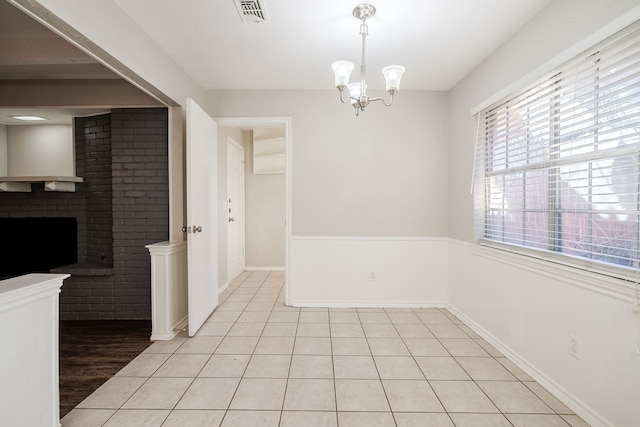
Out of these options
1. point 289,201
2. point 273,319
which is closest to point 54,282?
point 273,319

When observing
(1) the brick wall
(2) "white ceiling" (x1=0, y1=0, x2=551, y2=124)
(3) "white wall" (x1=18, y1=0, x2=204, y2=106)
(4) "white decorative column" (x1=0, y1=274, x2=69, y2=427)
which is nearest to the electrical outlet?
(2) "white ceiling" (x1=0, y1=0, x2=551, y2=124)

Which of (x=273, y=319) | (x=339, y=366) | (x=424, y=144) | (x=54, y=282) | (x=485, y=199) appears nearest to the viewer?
(x=54, y=282)

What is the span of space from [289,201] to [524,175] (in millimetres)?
2255

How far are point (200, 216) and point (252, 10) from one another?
1.76m

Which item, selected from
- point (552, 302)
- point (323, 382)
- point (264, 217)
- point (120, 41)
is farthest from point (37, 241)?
point (552, 302)

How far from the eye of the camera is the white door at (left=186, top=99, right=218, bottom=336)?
9.13 ft

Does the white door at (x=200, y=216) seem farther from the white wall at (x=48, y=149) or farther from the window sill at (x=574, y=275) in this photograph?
the window sill at (x=574, y=275)

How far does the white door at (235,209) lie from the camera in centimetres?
477

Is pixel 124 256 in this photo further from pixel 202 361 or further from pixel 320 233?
pixel 320 233

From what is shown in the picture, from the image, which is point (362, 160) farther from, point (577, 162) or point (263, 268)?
point (263, 268)

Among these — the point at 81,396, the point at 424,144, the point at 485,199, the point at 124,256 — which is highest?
the point at 424,144

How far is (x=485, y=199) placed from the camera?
2939 millimetres

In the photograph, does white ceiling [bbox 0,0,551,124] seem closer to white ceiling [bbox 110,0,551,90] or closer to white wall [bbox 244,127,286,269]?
white ceiling [bbox 110,0,551,90]

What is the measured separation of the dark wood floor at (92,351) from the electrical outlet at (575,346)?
2913 mm
